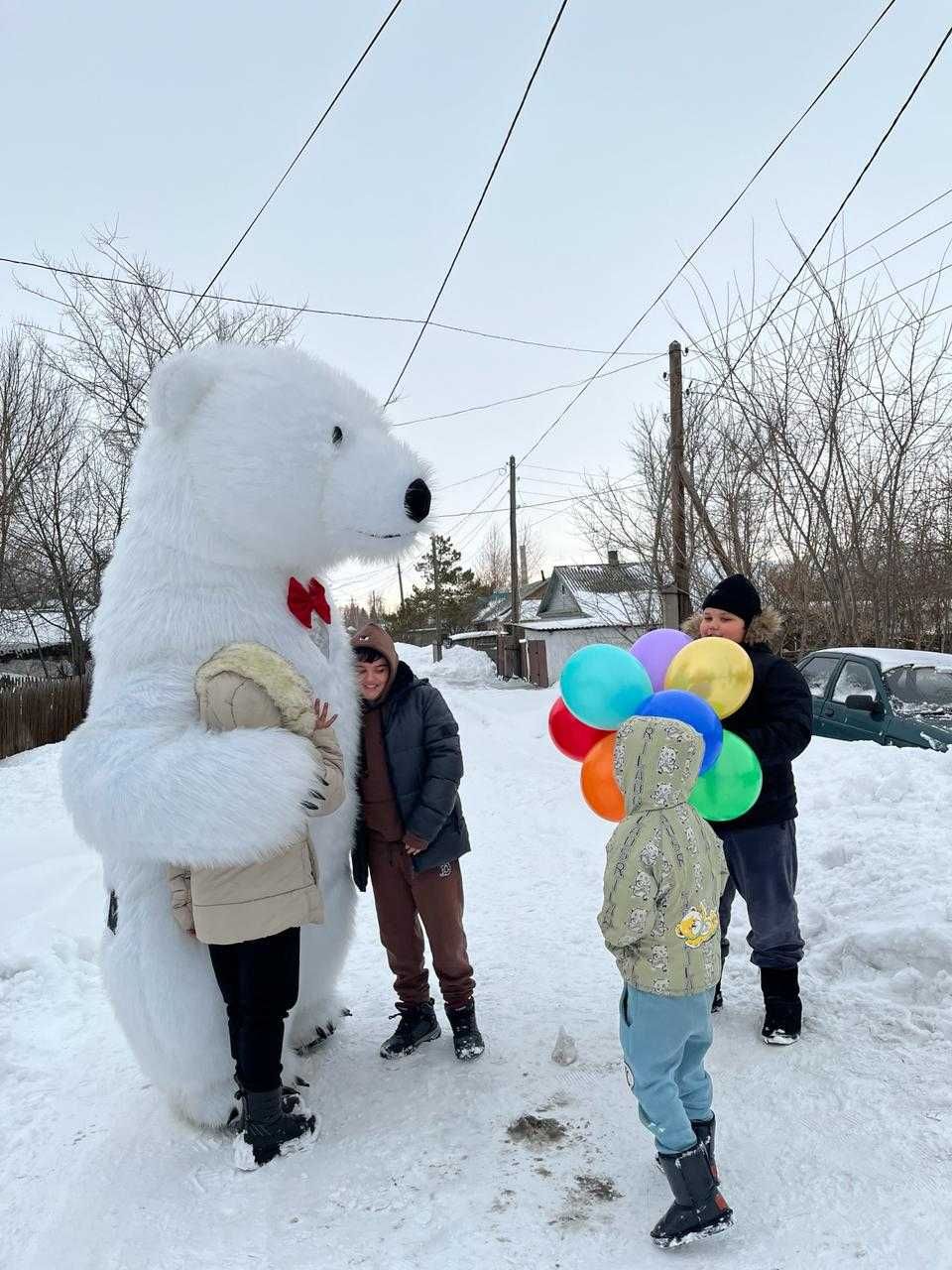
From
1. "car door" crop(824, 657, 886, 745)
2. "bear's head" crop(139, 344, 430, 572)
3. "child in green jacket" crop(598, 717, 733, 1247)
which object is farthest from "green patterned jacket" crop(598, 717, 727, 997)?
"car door" crop(824, 657, 886, 745)

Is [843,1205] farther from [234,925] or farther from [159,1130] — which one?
[159,1130]

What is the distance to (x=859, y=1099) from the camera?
2.73 metres

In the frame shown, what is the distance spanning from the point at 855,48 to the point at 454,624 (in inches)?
1909

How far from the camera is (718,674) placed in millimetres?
2986

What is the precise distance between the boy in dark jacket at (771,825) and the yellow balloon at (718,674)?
0.24 metres

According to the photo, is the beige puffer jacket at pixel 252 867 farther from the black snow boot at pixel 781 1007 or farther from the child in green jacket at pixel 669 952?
the black snow boot at pixel 781 1007

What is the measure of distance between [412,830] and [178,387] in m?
1.76

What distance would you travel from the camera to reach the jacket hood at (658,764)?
2312 millimetres

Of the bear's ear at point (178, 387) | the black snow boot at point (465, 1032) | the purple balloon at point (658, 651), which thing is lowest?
the black snow boot at point (465, 1032)

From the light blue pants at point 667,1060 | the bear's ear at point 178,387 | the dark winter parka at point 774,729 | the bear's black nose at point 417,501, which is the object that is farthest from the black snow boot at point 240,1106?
the bear's ear at point 178,387

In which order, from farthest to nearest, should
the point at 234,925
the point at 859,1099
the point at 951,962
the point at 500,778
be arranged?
the point at 500,778
the point at 951,962
the point at 859,1099
the point at 234,925

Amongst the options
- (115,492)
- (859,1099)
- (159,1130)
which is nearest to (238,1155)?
(159,1130)

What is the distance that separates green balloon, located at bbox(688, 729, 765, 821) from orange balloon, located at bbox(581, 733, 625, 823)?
26cm

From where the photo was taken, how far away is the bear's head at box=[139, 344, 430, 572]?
105 inches
